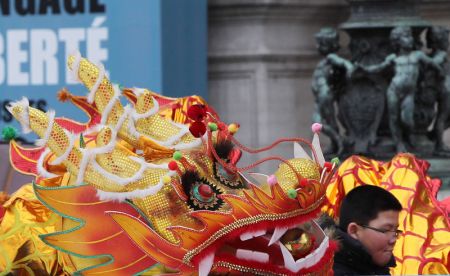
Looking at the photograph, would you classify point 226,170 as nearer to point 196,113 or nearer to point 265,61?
point 196,113

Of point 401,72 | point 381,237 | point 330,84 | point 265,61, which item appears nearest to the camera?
point 381,237

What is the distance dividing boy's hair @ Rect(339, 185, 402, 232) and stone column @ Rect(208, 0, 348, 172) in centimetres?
735

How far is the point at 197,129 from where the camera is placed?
184 inches

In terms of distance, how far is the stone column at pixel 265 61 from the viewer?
13172mm

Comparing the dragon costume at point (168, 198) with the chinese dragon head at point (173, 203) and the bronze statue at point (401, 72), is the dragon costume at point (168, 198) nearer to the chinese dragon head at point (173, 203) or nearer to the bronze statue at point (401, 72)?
the chinese dragon head at point (173, 203)

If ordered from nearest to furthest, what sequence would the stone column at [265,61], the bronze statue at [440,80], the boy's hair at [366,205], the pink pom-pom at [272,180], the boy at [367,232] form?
the pink pom-pom at [272,180] → the boy at [367,232] → the boy's hair at [366,205] → the bronze statue at [440,80] → the stone column at [265,61]

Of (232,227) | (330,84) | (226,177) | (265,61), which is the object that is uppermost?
(226,177)

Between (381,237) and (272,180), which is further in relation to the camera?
(381,237)

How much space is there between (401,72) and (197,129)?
5131 mm

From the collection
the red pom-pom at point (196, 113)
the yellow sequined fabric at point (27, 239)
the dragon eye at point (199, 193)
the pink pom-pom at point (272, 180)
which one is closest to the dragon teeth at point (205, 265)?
the dragon eye at point (199, 193)

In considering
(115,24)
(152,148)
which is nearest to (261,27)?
(115,24)

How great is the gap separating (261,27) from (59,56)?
2228mm

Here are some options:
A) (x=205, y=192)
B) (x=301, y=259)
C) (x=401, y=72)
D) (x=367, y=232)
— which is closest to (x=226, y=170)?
(x=205, y=192)

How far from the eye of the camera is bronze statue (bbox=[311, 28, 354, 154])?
9906 millimetres
